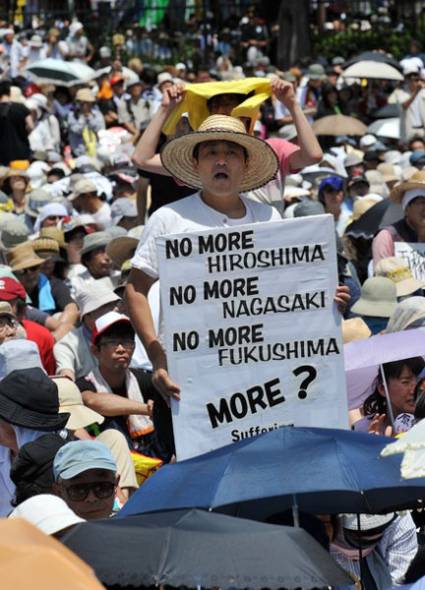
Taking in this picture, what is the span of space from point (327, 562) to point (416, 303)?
3.75 meters

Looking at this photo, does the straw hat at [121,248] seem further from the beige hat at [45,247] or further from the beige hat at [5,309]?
the beige hat at [5,309]

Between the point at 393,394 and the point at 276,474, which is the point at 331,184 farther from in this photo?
the point at 276,474

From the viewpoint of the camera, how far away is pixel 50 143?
74.7 ft

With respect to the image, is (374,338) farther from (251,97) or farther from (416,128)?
(416,128)

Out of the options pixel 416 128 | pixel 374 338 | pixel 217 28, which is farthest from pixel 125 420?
pixel 217 28

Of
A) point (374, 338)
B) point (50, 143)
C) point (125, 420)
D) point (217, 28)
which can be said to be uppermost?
point (374, 338)

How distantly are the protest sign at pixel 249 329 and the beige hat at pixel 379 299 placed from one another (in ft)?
11.3

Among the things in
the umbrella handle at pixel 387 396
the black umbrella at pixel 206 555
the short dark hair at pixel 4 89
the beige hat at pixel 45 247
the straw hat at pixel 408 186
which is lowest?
the short dark hair at pixel 4 89

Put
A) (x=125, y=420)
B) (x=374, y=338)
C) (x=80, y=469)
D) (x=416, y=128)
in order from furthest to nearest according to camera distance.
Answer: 1. (x=416, y=128)
2. (x=125, y=420)
3. (x=374, y=338)
4. (x=80, y=469)

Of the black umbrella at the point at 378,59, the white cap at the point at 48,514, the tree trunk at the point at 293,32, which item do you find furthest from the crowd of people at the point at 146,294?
the tree trunk at the point at 293,32

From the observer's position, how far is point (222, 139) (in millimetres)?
6859

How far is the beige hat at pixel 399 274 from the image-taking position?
10.0 metres

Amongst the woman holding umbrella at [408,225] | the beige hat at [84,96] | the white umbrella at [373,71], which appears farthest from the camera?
the white umbrella at [373,71]

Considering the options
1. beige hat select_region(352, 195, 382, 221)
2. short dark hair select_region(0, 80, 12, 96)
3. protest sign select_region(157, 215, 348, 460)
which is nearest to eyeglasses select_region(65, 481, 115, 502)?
protest sign select_region(157, 215, 348, 460)
